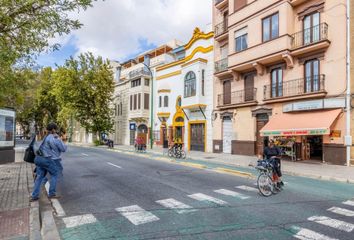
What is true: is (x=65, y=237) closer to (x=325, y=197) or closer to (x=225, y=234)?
(x=225, y=234)

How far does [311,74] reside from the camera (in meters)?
16.0

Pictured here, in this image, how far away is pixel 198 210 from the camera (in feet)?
19.0

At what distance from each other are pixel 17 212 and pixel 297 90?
53.8 feet

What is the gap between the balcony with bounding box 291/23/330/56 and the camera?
14.9 m

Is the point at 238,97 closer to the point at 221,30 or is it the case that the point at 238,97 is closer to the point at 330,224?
the point at 221,30

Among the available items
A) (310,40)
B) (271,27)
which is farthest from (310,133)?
(271,27)

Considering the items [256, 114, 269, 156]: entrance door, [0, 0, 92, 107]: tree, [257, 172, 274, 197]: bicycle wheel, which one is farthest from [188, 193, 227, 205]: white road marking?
[256, 114, 269, 156]: entrance door

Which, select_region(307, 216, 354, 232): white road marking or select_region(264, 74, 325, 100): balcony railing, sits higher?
select_region(264, 74, 325, 100): balcony railing

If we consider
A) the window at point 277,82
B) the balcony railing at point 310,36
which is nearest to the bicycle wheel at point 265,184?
the balcony railing at point 310,36

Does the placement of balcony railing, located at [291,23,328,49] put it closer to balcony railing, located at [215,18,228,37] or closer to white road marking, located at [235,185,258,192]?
balcony railing, located at [215,18,228,37]

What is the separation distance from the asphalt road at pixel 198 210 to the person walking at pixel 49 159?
629mm

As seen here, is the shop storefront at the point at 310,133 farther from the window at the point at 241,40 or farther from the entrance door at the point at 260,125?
the window at the point at 241,40

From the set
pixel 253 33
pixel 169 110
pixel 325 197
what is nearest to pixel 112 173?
pixel 325 197

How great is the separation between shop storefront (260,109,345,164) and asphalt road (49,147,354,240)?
589 centimetres
